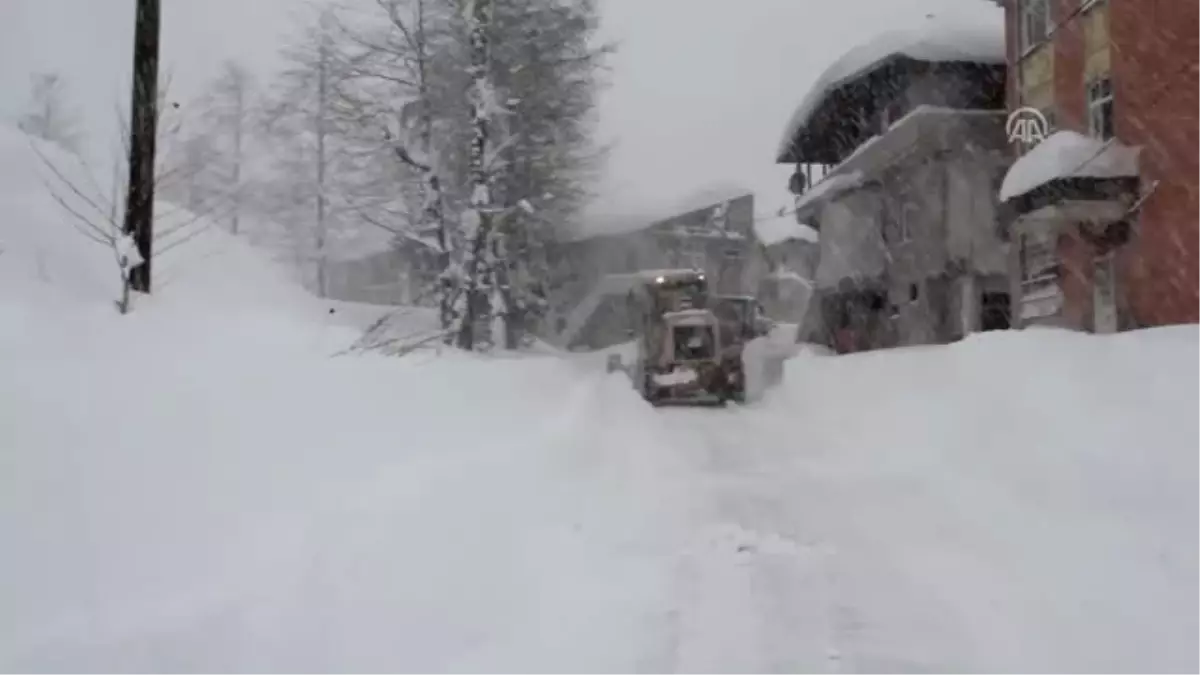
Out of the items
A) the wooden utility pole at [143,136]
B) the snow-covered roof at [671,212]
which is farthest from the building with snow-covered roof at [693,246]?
the wooden utility pole at [143,136]

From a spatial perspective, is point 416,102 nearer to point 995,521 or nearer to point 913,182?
point 913,182

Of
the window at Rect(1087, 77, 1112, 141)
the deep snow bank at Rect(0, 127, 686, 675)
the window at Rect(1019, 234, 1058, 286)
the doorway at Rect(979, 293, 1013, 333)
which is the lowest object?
the deep snow bank at Rect(0, 127, 686, 675)

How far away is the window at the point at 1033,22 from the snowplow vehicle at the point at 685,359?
9.54m

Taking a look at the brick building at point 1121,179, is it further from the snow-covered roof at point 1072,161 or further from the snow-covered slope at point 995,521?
the snow-covered slope at point 995,521

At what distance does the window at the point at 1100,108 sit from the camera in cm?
2104

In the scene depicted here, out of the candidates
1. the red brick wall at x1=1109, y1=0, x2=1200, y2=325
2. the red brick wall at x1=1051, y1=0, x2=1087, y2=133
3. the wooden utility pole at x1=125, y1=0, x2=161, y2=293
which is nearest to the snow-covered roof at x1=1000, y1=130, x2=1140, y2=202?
the red brick wall at x1=1109, y1=0, x2=1200, y2=325

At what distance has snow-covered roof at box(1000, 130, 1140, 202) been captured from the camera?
63.0ft

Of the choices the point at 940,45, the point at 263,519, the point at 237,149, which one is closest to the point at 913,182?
the point at 940,45

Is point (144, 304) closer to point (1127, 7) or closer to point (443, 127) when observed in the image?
point (443, 127)

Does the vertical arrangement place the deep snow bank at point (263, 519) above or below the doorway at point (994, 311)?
below

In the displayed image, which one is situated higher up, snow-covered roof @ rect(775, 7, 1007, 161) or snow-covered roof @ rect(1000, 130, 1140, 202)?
snow-covered roof @ rect(775, 7, 1007, 161)

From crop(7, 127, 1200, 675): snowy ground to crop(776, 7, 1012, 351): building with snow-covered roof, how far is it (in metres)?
13.5

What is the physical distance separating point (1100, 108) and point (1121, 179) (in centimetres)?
278

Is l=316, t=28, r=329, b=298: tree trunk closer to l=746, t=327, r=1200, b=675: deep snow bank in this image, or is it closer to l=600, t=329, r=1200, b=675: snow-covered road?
l=600, t=329, r=1200, b=675: snow-covered road
